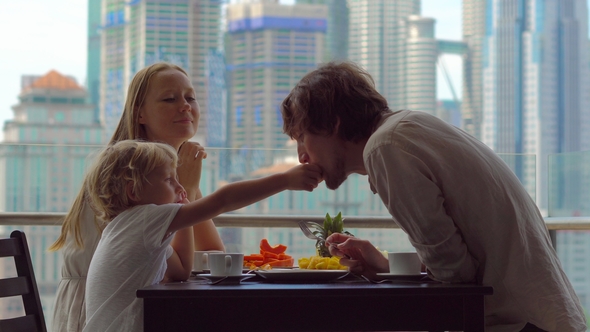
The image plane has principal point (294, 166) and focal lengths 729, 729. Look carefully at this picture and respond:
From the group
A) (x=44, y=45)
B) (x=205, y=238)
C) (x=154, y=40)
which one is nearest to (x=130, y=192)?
(x=205, y=238)

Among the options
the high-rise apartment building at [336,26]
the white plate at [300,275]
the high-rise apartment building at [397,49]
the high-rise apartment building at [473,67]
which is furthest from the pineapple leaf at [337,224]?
the high-rise apartment building at [473,67]

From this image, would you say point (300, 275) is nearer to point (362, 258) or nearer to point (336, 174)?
point (362, 258)

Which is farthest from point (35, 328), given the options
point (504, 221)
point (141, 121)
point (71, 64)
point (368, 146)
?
point (71, 64)

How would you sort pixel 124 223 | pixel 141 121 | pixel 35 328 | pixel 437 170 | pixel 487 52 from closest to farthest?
pixel 437 170
pixel 124 223
pixel 35 328
pixel 141 121
pixel 487 52

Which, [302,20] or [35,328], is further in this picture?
[302,20]

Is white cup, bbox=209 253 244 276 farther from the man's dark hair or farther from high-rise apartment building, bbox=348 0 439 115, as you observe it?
high-rise apartment building, bbox=348 0 439 115

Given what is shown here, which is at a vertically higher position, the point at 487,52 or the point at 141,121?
the point at 487,52

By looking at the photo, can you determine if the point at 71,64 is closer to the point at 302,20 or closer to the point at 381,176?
the point at 302,20

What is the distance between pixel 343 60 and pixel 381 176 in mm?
450

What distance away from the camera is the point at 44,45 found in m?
35.5

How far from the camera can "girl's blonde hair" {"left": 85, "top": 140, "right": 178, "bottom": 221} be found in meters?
1.59

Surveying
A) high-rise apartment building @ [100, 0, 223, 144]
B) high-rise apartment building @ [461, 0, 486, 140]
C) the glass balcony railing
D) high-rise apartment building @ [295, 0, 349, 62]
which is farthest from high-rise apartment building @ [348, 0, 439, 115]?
the glass balcony railing

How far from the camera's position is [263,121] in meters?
36.2

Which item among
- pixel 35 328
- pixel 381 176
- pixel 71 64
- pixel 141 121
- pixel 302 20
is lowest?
pixel 35 328
